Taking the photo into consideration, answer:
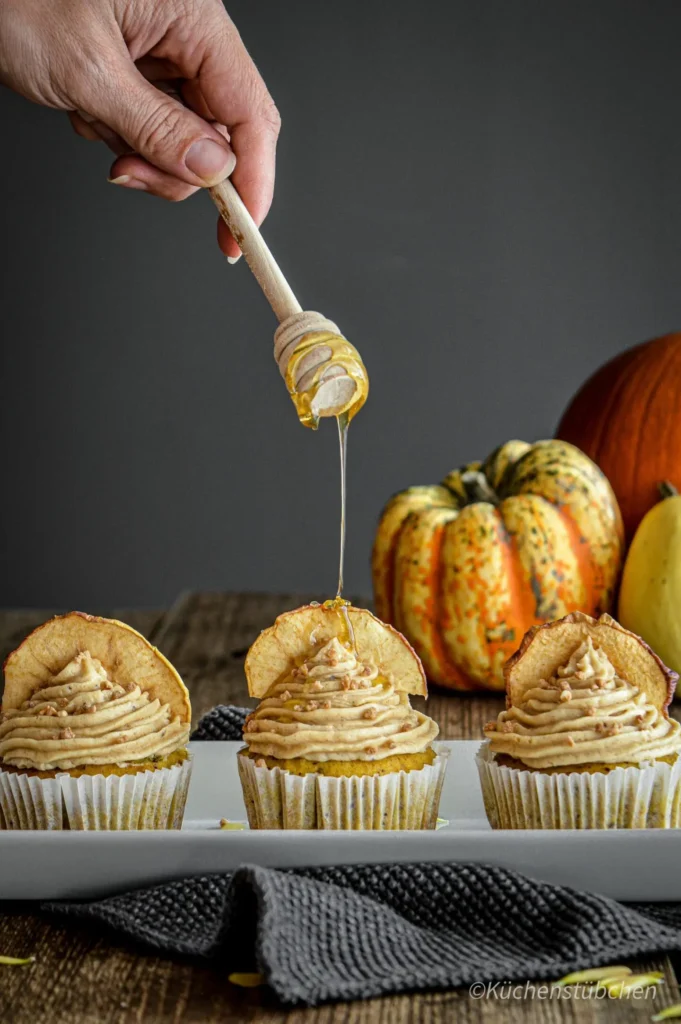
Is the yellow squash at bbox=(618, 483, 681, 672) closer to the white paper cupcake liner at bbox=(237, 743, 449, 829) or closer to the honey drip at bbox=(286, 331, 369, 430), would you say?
the white paper cupcake liner at bbox=(237, 743, 449, 829)

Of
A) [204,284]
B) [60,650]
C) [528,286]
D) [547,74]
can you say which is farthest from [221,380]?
[60,650]

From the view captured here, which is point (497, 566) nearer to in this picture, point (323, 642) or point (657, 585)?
point (657, 585)

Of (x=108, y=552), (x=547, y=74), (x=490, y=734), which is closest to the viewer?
(x=490, y=734)

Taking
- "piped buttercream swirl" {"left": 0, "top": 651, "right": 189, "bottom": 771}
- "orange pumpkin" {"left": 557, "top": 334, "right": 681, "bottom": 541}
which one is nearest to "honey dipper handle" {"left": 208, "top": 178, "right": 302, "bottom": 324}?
"piped buttercream swirl" {"left": 0, "top": 651, "right": 189, "bottom": 771}

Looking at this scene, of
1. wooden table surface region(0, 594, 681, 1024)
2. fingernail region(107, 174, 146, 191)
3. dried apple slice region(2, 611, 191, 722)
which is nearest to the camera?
wooden table surface region(0, 594, 681, 1024)

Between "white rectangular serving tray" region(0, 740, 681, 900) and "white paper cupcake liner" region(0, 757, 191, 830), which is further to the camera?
"white paper cupcake liner" region(0, 757, 191, 830)

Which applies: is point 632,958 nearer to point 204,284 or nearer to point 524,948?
point 524,948
